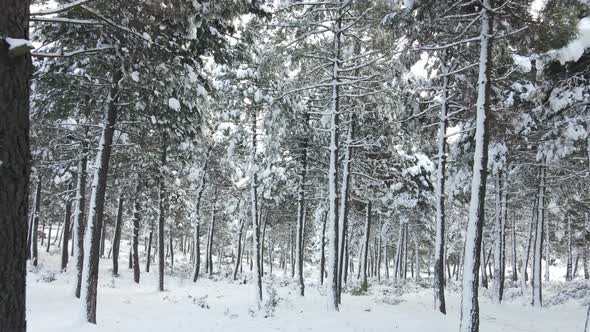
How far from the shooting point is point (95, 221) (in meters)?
11.4

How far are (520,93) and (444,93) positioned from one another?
3.24 meters

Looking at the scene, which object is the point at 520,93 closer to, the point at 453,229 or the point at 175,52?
the point at 175,52

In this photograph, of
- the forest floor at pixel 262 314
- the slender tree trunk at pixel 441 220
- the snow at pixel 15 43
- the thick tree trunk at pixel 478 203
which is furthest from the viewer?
the slender tree trunk at pixel 441 220

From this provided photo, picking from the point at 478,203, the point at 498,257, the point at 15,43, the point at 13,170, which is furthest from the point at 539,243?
the point at 15,43

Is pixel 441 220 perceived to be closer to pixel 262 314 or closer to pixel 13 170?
pixel 262 314

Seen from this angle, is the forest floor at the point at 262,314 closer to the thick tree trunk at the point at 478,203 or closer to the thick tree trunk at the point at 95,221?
the thick tree trunk at the point at 95,221

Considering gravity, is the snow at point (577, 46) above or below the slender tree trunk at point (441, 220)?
above

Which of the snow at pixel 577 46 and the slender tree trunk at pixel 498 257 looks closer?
the snow at pixel 577 46

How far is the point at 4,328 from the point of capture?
3.22 metres

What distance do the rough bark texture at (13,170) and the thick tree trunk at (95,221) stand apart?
7968mm

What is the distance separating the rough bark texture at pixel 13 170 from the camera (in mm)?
3256

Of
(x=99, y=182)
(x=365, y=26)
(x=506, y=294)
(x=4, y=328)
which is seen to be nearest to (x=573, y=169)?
(x=506, y=294)

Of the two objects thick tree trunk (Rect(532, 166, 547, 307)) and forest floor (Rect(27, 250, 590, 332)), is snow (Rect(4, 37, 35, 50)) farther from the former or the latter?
thick tree trunk (Rect(532, 166, 547, 307))

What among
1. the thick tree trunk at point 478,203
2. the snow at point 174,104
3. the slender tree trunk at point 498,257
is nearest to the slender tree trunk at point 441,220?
the thick tree trunk at point 478,203
